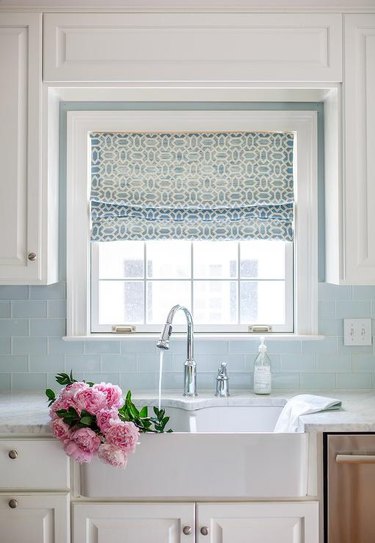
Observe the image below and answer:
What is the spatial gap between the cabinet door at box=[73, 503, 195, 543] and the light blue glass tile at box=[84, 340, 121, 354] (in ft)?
2.43

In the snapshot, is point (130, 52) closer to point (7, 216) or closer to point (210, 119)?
point (210, 119)

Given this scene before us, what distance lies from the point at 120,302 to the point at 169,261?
29 centimetres

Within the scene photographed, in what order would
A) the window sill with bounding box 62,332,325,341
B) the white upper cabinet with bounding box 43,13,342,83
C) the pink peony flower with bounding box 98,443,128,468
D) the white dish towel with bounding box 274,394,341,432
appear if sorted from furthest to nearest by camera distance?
the window sill with bounding box 62,332,325,341 → the white upper cabinet with bounding box 43,13,342,83 → the white dish towel with bounding box 274,394,341,432 → the pink peony flower with bounding box 98,443,128,468

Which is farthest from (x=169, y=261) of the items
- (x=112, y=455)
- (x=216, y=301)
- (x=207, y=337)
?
(x=112, y=455)

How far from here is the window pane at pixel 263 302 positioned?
2783mm

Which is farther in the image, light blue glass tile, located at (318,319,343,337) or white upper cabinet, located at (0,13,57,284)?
light blue glass tile, located at (318,319,343,337)

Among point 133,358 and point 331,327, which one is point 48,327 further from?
point 331,327

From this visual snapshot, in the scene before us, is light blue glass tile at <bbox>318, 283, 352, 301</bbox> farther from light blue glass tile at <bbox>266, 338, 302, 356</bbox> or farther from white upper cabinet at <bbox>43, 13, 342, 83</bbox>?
white upper cabinet at <bbox>43, 13, 342, 83</bbox>

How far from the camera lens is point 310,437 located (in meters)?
2.10

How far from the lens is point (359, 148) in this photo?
2393 mm

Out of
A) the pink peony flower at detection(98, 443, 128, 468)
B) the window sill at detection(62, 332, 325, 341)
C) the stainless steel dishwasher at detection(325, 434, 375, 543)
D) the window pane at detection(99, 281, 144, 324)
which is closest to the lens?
the pink peony flower at detection(98, 443, 128, 468)

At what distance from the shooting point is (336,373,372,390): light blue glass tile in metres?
2.69

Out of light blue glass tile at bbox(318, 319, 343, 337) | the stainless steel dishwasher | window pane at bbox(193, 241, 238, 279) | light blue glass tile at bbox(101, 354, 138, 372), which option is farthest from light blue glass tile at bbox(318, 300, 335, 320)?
light blue glass tile at bbox(101, 354, 138, 372)

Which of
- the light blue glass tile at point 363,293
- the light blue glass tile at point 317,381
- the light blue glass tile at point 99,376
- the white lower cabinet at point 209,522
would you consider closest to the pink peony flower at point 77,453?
the white lower cabinet at point 209,522
